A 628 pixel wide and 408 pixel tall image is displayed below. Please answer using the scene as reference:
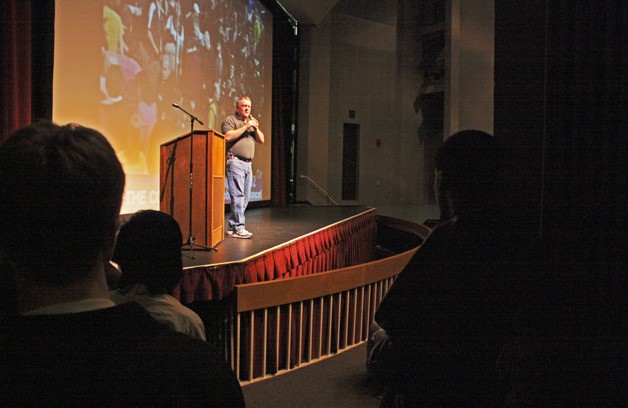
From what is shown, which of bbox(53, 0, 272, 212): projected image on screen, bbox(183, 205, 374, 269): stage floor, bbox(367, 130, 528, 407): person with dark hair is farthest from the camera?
bbox(53, 0, 272, 212): projected image on screen

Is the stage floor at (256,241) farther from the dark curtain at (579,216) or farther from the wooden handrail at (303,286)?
the dark curtain at (579,216)

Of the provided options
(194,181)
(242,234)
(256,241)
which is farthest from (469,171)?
(242,234)

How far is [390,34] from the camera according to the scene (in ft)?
40.9

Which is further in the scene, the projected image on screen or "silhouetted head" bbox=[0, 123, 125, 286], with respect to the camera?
the projected image on screen

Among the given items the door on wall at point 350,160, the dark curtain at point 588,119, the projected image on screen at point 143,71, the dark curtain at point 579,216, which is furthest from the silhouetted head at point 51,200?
the door on wall at point 350,160

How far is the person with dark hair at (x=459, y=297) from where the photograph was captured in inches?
40.8

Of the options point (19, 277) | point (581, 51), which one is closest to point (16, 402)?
point (19, 277)

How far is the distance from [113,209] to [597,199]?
110 cm

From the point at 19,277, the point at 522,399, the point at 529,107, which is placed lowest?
the point at 522,399

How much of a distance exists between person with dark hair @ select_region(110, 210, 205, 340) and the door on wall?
405 inches

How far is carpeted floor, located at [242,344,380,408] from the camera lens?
7.93ft

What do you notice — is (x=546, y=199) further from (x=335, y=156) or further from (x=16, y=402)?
(x=335, y=156)

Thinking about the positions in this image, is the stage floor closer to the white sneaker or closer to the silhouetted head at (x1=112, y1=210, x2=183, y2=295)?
the white sneaker

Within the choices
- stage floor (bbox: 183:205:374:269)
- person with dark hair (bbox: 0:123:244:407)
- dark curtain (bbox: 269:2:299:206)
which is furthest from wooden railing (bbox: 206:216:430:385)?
dark curtain (bbox: 269:2:299:206)
